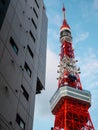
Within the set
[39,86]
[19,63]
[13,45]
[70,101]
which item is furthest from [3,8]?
[70,101]

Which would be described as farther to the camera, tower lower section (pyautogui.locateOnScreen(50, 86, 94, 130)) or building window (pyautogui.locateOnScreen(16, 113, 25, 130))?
tower lower section (pyautogui.locateOnScreen(50, 86, 94, 130))

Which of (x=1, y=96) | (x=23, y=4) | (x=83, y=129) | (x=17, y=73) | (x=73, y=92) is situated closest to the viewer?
(x=1, y=96)

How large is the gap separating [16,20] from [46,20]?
10402 mm

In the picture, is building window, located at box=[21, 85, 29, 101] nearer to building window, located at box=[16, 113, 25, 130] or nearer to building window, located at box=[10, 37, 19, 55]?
building window, located at box=[16, 113, 25, 130]

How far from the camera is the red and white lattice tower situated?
224ft

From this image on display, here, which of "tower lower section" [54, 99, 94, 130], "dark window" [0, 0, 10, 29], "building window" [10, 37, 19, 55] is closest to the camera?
"dark window" [0, 0, 10, 29]

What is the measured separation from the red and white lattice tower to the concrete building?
44181mm

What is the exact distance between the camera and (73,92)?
7256 cm

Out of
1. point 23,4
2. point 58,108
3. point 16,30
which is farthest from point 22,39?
point 58,108

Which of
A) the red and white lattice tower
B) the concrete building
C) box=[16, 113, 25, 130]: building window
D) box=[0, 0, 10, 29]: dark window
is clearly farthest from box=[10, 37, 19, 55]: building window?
the red and white lattice tower

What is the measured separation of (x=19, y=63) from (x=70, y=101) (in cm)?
5556

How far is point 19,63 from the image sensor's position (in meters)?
18.7

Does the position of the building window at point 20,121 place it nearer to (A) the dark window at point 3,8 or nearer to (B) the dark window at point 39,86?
(A) the dark window at point 3,8

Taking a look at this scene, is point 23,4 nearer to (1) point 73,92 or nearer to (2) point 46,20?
(2) point 46,20
